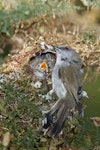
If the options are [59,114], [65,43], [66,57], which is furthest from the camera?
[65,43]

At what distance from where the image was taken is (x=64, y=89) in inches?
175

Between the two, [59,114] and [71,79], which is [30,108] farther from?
[71,79]

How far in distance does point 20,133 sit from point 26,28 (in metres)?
3.66

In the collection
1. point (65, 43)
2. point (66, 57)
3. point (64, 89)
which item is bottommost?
point (65, 43)

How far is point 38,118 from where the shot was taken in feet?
14.9

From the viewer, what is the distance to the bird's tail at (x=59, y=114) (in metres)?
4.37

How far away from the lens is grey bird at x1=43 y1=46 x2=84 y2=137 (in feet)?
14.4

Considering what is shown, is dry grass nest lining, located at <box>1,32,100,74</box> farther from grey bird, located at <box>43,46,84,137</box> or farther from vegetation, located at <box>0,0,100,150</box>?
grey bird, located at <box>43,46,84,137</box>

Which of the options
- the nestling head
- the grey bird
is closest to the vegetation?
the grey bird

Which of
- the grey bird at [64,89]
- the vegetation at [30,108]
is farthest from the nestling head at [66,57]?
the vegetation at [30,108]

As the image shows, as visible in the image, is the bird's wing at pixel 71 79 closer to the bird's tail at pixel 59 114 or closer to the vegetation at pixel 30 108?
the bird's tail at pixel 59 114

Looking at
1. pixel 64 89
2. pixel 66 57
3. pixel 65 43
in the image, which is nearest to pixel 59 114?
pixel 64 89

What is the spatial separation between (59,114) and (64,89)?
0.21 m

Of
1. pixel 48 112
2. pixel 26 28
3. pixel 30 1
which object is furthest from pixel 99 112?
pixel 26 28
